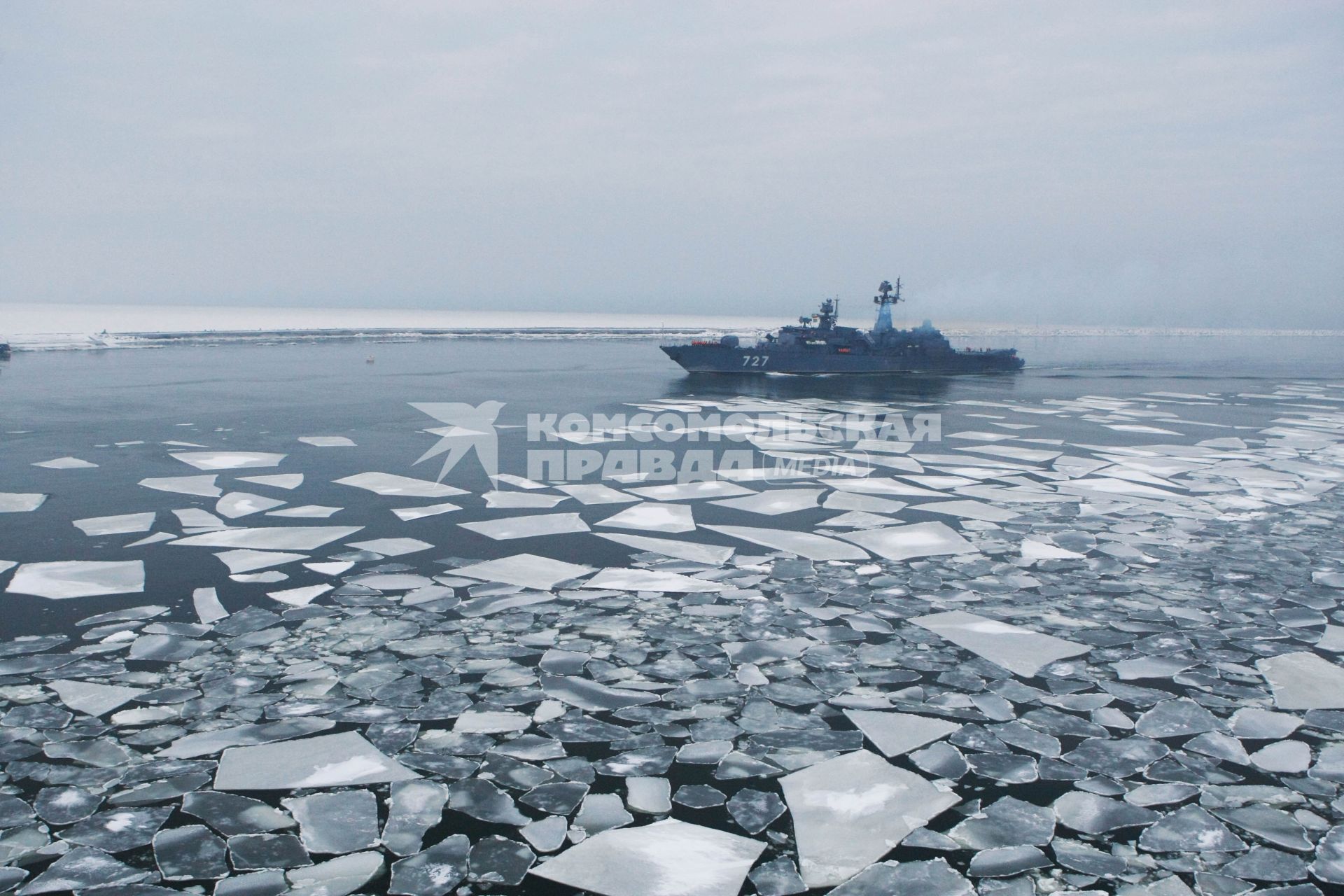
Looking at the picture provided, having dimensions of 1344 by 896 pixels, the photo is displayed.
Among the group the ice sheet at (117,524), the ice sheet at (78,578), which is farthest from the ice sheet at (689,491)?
the ice sheet at (78,578)

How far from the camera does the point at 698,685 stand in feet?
15.7

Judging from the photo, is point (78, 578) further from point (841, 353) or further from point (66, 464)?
point (841, 353)

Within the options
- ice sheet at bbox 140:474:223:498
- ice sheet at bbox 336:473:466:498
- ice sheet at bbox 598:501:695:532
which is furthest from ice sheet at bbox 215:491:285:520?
ice sheet at bbox 598:501:695:532

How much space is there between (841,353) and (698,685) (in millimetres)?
31647

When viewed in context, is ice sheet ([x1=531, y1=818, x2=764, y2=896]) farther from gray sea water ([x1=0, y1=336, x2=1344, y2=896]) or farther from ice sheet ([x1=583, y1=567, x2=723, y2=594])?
ice sheet ([x1=583, y1=567, x2=723, y2=594])

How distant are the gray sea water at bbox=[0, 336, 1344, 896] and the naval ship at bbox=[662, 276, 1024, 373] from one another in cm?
2358

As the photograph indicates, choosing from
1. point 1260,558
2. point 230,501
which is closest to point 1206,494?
point 1260,558

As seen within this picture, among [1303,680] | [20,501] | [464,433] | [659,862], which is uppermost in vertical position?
[464,433]

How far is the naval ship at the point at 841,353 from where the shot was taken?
34312 millimetres

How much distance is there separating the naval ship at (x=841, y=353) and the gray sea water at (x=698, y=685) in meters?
23.6

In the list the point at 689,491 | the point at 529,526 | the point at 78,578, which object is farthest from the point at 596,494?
the point at 78,578

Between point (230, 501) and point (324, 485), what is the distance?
1218 mm

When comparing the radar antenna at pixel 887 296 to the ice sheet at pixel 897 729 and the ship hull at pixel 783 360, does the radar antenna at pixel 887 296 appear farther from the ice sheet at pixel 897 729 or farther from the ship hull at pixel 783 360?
the ice sheet at pixel 897 729

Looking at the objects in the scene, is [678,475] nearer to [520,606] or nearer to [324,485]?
[324,485]
